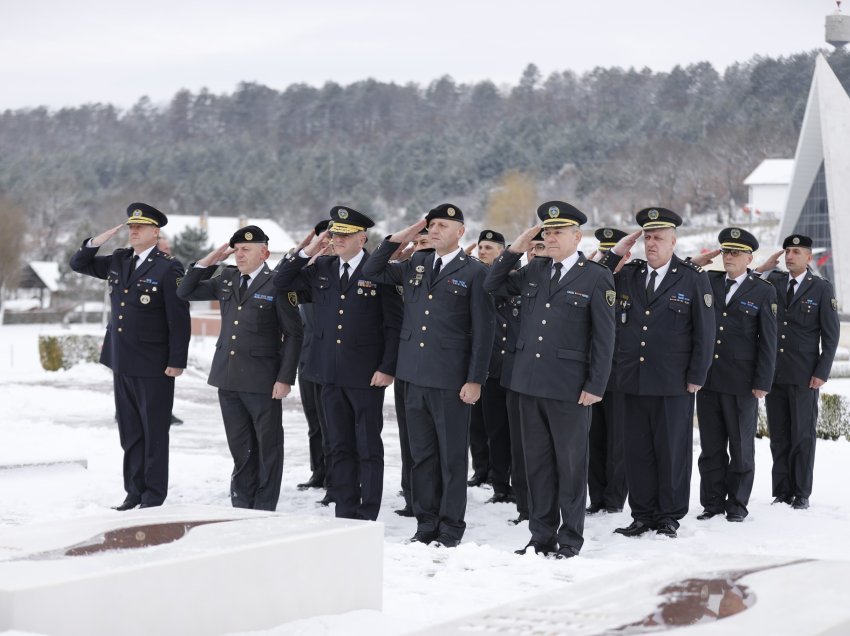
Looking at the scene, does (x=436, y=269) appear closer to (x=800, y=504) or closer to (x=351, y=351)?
(x=351, y=351)

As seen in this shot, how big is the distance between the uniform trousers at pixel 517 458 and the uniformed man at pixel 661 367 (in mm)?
687

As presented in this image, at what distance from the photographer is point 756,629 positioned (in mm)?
3473

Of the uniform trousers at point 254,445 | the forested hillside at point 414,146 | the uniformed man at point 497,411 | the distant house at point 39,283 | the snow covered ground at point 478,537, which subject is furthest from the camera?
the forested hillside at point 414,146

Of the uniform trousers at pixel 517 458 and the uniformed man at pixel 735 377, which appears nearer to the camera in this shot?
the uniform trousers at pixel 517 458

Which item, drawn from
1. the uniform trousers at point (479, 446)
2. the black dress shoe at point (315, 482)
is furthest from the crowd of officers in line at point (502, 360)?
the black dress shoe at point (315, 482)

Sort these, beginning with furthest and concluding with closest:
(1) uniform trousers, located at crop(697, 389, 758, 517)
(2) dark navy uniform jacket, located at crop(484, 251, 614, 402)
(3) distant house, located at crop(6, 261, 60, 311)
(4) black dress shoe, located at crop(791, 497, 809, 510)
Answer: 1. (3) distant house, located at crop(6, 261, 60, 311)
2. (4) black dress shoe, located at crop(791, 497, 809, 510)
3. (1) uniform trousers, located at crop(697, 389, 758, 517)
4. (2) dark navy uniform jacket, located at crop(484, 251, 614, 402)

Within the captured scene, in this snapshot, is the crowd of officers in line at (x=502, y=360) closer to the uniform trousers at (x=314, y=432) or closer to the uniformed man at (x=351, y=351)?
the uniformed man at (x=351, y=351)

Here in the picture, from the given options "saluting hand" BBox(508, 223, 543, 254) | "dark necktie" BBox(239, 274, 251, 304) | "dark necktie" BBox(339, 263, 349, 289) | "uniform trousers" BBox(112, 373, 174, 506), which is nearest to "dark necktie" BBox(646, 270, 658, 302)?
"saluting hand" BBox(508, 223, 543, 254)

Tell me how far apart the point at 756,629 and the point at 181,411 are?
13457 mm

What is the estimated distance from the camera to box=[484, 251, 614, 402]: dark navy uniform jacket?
6.68 m

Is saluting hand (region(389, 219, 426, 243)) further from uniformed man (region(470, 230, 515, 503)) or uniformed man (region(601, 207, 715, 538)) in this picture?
uniformed man (region(470, 230, 515, 503))

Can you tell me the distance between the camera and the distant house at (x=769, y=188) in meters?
81.8

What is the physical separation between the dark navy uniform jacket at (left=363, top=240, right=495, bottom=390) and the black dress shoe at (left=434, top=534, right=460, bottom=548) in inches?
35.2

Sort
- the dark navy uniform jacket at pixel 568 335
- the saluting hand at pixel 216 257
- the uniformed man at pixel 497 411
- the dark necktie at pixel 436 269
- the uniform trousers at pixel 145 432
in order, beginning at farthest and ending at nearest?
the uniformed man at pixel 497 411 < the uniform trousers at pixel 145 432 < the saluting hand at pixel 216 257 < the dark necktie at pixel 436 269 < the dark navy uniform jacket at pixel 568 335
